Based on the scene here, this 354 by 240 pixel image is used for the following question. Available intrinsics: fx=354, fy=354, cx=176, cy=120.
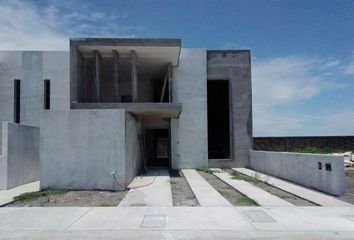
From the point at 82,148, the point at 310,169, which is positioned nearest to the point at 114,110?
the point at 82,148

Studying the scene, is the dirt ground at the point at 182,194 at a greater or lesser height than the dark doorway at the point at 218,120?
lesser

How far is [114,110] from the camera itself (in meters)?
12.8

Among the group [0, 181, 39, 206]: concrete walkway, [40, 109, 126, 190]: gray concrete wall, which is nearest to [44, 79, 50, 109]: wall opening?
[0, 181, 39, 206]: concrete walkway

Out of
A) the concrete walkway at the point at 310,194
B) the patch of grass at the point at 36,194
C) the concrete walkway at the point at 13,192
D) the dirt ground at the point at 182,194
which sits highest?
the patch of grass at the point at 36,194

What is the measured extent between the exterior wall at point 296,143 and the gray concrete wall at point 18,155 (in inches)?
687

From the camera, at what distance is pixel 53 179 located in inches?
494

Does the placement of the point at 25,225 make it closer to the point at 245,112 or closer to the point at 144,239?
the point at 144,239

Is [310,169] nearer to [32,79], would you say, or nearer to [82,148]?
[82,148]

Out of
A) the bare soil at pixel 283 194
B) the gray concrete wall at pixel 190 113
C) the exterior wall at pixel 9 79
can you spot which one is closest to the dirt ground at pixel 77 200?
the bare soil at pixel 283 194

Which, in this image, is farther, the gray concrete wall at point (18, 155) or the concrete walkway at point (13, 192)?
the gray concrete wall at point (18, 155)

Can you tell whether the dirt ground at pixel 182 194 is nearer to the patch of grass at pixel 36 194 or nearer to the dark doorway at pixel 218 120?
the patch of grass at pixel 36 194

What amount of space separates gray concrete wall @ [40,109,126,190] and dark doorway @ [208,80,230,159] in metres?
15.1

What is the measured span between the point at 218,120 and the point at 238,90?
760cm

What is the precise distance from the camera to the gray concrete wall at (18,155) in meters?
12.9
